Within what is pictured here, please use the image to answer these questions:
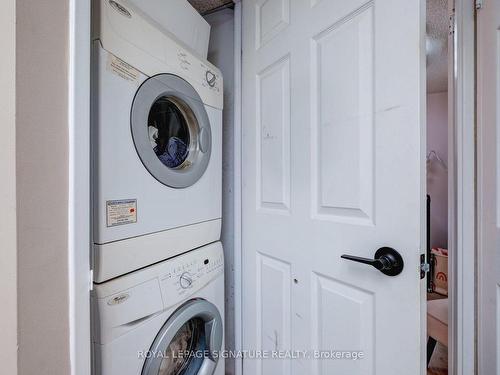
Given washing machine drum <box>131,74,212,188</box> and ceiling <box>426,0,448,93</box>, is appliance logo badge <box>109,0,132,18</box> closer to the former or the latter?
washing machine drum <box>131,74,212,188</box>

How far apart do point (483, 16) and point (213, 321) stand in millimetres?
1543

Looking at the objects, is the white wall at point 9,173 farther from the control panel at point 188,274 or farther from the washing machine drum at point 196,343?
the washing machine drum at point 196,343

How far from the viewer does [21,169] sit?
50cm

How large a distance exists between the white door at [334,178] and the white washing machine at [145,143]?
0.83ft

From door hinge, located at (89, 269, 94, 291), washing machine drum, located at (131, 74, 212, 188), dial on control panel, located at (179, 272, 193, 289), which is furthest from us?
dial on control panel, located at (179, 272, 193, 289)

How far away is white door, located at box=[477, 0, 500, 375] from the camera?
81 centimetres

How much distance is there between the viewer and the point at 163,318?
2.77 feet

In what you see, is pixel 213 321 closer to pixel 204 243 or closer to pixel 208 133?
pixel 204 243

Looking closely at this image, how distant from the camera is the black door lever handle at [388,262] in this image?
641mm

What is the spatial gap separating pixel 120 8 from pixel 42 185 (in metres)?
0.54

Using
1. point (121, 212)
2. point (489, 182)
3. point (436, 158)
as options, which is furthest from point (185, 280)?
point (436, 158)

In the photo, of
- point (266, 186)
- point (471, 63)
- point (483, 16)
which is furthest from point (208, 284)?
point (483, 16)

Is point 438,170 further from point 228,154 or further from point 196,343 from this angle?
point 196,343

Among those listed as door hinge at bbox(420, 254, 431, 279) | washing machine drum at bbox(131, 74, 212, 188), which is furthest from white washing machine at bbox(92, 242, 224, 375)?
door hinge at bbox(420, 254, 431, 279)
